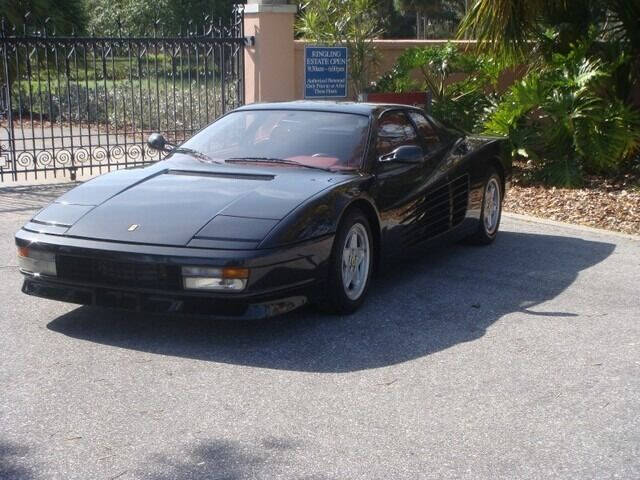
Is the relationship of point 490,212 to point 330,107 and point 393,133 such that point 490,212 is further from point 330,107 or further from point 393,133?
point 330,107

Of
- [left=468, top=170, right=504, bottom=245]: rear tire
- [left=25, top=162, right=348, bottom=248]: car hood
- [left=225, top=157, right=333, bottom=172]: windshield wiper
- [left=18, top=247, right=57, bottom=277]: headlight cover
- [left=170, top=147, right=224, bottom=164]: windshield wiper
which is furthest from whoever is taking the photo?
[left=468, top=170, right=504, bottom=245]: rear tire

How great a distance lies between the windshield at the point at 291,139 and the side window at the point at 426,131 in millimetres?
778

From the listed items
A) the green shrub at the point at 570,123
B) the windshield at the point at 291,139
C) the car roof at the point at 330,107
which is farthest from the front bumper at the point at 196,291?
the green shrub at the point at 570,123

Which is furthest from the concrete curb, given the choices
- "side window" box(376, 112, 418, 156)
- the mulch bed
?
"side window" box(376, 112, 418, 156)

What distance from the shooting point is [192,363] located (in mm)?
5258

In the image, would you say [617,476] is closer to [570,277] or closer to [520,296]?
[520,296]

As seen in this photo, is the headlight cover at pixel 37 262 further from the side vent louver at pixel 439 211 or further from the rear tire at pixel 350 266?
the side vent louver at pixel 439 211

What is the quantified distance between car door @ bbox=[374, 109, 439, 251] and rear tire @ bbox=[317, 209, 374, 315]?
0.83 ft

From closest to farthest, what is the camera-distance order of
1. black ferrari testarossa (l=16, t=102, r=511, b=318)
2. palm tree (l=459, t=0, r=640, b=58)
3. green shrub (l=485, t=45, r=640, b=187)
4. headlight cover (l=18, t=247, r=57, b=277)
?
black ferrari testarossa (l=16, t=102, r=511, b=318) → headlight cover (l=18, t=247, r=57, b=277) → green shrub (l=485, t=45, r=640, b=187) → palm tree (l=459, t=0, r=640, b=58)

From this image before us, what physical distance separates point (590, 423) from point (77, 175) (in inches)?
393

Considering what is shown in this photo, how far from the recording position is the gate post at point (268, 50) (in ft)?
45.4

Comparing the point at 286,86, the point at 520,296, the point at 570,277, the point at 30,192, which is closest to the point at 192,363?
the point at 520,296

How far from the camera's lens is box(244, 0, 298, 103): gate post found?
45.4ft

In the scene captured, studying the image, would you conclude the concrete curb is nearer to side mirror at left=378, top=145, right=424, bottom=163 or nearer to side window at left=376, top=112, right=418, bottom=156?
side window at left=376, top=112, right=418, bottom=156
